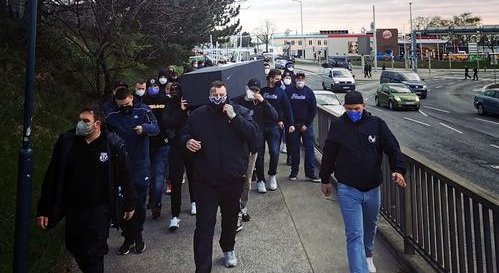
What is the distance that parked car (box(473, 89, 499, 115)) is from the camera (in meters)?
24.3

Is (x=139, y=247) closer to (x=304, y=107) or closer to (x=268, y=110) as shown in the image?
(x=268, y=110)

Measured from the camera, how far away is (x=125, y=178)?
4035 mm

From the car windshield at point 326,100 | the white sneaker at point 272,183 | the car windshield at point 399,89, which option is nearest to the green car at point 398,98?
the car windshield at point 399,89

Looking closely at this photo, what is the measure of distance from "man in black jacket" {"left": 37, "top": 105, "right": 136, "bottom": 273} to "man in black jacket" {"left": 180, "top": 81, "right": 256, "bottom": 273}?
2.48 feet

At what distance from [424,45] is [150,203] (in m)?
121

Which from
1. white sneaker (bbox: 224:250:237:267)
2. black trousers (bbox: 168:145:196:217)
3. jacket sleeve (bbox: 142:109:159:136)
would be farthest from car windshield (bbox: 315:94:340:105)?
white sneaker (bbox: 224:250:237:267)

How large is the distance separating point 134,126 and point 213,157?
1.31 m

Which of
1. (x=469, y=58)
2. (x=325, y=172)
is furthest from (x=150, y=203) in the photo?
(x=469, y=58)

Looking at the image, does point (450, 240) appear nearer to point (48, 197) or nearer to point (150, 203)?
point (48, 197)

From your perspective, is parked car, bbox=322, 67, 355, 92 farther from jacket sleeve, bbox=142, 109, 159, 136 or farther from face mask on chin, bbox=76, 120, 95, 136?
face mask on chin, bbox=76, 120, 95, 136

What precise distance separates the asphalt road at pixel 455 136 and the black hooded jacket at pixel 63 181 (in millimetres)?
4892

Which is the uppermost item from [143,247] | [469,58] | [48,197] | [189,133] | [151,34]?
[469,58]

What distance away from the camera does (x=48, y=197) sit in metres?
3.71

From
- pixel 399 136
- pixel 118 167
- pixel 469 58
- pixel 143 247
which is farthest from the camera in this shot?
pixel 469 58
